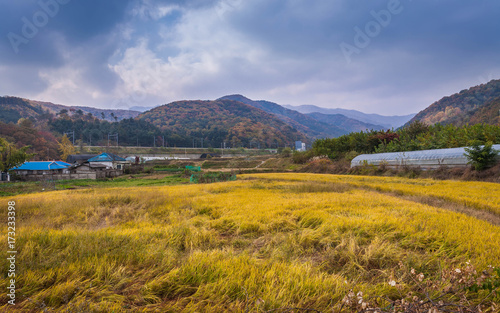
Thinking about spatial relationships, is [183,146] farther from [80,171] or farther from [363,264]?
[363,264]

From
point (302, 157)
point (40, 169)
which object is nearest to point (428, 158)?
point (302, 157)

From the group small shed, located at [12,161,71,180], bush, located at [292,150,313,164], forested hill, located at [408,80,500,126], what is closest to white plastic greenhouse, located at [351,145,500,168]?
bush, located at [292,150,313,164]

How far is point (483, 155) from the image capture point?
505 inches

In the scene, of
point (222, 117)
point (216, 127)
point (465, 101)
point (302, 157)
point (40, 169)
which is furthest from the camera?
point (222, 117)

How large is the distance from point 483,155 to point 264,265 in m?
17.8

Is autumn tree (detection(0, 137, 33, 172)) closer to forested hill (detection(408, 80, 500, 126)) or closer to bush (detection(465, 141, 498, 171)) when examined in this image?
bush (detection(465, 141, 498, 171))

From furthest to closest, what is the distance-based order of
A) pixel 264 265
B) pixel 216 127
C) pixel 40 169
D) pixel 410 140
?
pixel 216 127 → pixel 40 169 → pixel 410 140 → pixel 264 265

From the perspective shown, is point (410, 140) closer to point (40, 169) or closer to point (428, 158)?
point (428, 158)

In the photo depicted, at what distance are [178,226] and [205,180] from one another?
15.7 m

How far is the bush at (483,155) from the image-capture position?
12820 mm

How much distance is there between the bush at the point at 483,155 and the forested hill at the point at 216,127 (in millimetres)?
101751

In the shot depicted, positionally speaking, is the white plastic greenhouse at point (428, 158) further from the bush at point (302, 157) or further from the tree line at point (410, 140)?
the bush at point (302, 157)

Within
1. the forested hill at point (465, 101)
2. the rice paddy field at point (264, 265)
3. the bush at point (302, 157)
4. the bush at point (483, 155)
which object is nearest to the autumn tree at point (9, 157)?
the rice paddy field at point (264, 265)

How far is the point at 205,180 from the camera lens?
1958 cm
